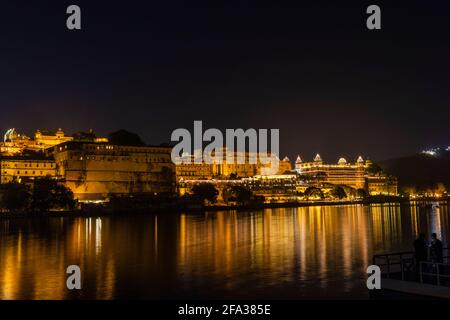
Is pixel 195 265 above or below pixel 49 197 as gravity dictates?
below

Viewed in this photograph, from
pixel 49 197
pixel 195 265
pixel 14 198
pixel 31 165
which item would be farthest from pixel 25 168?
pixel 195 265

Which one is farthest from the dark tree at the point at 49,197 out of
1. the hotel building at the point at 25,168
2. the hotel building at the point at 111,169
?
the hotel building at the point at 111,169

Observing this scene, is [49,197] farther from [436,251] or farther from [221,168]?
[221,168]

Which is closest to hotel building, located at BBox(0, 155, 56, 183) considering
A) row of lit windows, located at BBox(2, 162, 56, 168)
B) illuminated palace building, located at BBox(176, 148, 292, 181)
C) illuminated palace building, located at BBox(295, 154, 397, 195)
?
row of lit windows, located at BBox(2, 162, 56, 168)

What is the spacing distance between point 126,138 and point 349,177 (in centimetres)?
6637

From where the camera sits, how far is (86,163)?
77.4m

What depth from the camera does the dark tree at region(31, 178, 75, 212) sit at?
5916 cm

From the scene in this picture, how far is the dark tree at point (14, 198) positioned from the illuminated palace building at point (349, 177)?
81.4 metres

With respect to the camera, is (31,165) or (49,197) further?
(31,165)

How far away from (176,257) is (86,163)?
198ft

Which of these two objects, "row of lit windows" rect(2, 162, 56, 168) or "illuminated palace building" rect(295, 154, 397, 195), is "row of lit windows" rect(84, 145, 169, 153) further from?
"illuminated palace building" rect(295, 154, 397, 195)

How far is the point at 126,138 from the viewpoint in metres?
91.0

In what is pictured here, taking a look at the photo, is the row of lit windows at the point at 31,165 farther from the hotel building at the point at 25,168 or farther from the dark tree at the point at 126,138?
the dark tree at the point at 126,138
